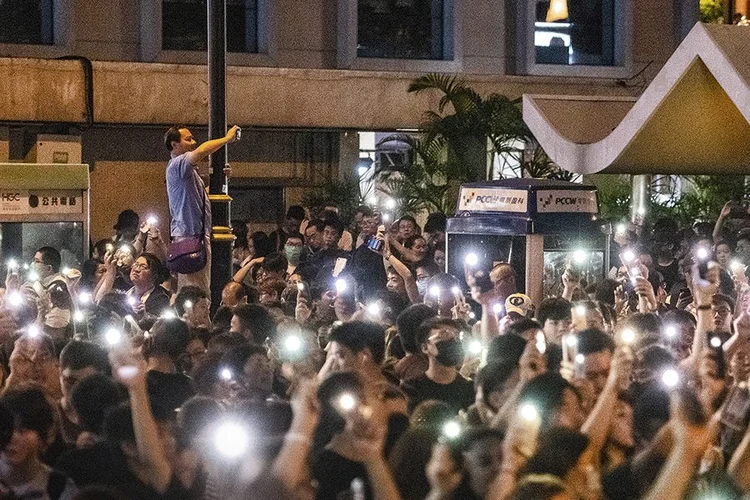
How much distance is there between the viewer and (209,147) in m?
11.7

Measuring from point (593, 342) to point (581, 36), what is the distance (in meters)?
17.7

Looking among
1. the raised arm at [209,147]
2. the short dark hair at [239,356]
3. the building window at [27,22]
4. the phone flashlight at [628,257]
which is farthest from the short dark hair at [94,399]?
the building window at [27,22]

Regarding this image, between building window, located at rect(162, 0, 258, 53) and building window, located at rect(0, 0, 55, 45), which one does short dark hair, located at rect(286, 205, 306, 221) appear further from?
building window, located at rect(0, 0, 55, 45)

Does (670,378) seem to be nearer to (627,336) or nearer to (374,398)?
(374,398)

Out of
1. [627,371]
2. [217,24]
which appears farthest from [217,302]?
[627,371]

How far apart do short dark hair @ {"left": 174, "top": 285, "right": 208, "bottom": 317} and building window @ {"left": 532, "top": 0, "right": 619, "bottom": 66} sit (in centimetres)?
1401

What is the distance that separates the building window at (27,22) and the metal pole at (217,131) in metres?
10.2

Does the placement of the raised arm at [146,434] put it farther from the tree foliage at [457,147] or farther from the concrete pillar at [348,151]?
the concrete pillar at [348,151]

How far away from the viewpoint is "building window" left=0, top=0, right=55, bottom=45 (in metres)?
21.8

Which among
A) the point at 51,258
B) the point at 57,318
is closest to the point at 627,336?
the point at 57,318

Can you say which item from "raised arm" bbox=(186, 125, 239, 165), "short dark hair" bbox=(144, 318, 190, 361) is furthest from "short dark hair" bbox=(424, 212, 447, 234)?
"short dark hair" bbox=(144, 318, 190, 361)

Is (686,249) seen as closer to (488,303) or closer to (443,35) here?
(488,303)

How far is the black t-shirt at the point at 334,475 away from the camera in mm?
6281

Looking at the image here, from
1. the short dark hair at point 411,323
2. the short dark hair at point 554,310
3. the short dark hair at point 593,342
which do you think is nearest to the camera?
the short dark hair at point 593,342
